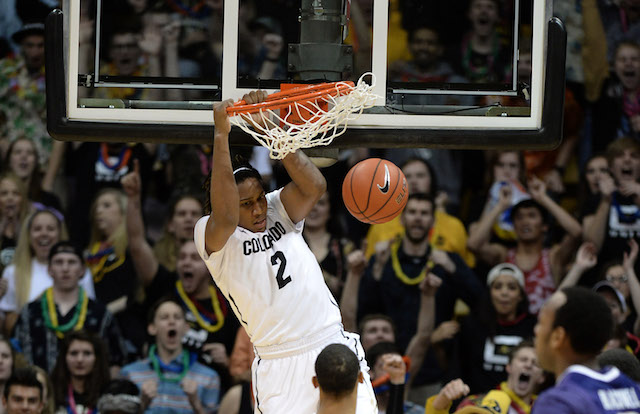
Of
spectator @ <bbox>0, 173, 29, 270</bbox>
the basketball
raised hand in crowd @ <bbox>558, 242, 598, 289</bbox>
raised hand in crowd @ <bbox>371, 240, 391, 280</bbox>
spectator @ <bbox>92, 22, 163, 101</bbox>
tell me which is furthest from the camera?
spectator @ <bbox>92, 22, 163, 101</bbox>

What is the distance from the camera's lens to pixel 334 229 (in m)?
8.45

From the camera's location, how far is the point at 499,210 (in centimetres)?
809

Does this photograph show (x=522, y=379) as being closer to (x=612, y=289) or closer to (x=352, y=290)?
(x=612, y=289)

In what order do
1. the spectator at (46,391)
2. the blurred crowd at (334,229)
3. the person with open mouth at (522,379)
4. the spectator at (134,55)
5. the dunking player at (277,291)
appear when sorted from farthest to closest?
the spectator at (134,55) → the blurred crowd at (334,229) → the spectator at (46,391) → the person with open mouth at (522,379) → the dunking player at (277,291)

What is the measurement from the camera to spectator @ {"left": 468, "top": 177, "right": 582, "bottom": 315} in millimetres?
7910

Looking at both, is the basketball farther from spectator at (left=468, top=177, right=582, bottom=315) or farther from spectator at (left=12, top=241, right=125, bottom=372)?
spectator at (left=12, top=241, right=125, bottom=372)

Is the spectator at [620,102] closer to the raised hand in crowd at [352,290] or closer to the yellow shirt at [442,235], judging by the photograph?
the yellow shirt at [442,235]

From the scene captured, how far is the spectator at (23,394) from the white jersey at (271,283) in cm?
249

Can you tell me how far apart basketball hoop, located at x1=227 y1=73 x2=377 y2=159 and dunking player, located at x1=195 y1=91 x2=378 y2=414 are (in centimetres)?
9

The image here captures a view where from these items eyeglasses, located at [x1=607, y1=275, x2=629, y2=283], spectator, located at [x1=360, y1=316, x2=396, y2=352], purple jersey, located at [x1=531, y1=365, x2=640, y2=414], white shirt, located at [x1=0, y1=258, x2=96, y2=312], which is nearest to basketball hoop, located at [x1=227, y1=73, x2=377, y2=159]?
purple jersey, located at [x1=531, y1=365, x2=640, y2=414]

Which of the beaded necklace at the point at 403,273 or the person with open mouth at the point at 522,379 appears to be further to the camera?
the beaded necklace at the point at 403,273

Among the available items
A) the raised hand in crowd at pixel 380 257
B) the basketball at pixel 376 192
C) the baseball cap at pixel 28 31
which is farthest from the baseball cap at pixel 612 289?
the baseball cap at pixel 28 31

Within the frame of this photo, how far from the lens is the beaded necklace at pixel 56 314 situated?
788cm

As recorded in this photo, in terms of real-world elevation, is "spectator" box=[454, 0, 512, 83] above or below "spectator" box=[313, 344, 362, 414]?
above
